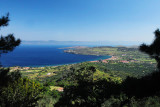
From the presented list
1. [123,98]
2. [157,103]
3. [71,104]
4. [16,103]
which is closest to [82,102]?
[71,104]

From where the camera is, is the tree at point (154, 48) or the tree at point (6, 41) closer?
the tree at point (6, 41)

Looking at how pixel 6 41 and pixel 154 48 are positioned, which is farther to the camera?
pixel 154 48

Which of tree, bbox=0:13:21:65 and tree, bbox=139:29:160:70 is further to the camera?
tree, bbox=139:29:160:70

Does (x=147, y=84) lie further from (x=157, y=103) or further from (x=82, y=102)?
(x=82, y=102)

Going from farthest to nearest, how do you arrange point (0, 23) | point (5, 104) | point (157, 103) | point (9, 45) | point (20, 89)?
point (20, 89) < point (5, 104) < point (9, 45) < point (0, 23) < point (157, 103)
